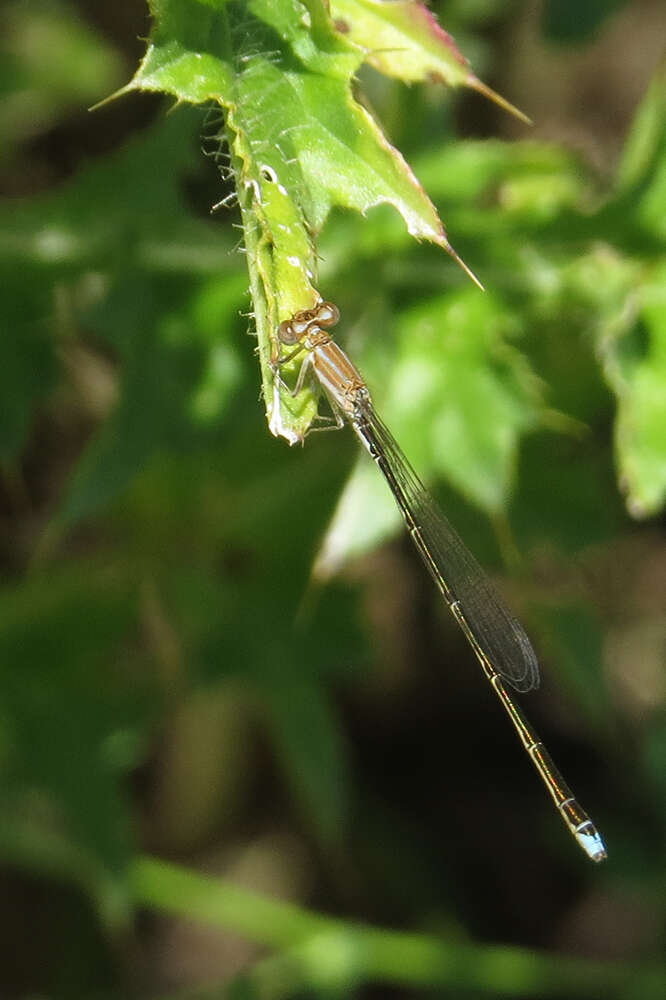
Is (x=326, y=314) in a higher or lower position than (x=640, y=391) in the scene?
higher

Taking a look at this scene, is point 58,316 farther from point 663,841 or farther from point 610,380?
point 663,841

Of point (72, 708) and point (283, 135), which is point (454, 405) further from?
point (72, 708)

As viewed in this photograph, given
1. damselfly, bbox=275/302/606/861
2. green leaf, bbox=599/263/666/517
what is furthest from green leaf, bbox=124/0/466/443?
green leaf, bbox=599/263/666/517

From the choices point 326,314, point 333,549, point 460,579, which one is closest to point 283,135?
point 326,314

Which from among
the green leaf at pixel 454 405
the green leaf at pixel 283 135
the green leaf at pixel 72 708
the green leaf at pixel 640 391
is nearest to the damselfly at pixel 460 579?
the green leaf at pixel 454 405

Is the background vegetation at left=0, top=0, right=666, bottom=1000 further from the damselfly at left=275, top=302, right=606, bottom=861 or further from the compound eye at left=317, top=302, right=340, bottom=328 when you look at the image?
the compound eye at left=317, top=302, right=340, bottom=328

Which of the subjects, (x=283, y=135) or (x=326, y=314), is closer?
(x=283, y=135)

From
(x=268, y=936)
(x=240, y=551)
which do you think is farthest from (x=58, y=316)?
(x=268, y=936)
